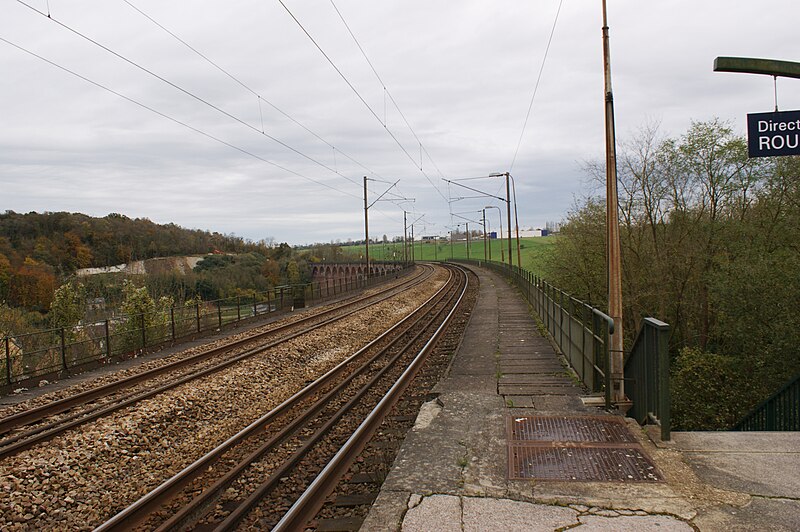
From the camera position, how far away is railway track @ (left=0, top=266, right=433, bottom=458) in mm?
9000

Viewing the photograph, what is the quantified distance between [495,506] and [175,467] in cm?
Answer: 489

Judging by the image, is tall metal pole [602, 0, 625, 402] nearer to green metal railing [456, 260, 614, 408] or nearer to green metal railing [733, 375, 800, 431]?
green metal railing [456, 260, 614, 408]

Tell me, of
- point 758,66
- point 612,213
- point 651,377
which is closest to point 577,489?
point 651,377

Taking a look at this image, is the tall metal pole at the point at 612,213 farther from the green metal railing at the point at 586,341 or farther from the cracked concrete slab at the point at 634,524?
the cracked concrete slab at the point at 634,524

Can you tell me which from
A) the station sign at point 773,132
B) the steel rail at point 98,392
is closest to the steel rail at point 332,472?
the steel rail at point 98,392

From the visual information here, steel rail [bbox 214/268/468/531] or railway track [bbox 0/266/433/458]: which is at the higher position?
railway track [bbox 0/266/433/458]

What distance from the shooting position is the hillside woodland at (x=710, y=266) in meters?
16.3

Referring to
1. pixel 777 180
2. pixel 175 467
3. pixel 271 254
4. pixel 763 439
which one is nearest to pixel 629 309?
pixel 777 180

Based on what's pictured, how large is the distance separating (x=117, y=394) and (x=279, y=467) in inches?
231

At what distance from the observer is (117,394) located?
11664 millimetres

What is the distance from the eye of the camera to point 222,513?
6.30m

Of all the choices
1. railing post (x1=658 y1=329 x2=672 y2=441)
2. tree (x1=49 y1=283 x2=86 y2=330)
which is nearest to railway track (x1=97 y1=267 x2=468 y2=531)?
railing post (x1=658 y1=329 x2=672 y2=441)

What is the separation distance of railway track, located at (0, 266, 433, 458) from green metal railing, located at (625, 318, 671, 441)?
27.6ft

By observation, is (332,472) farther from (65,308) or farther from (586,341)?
(65,308)
